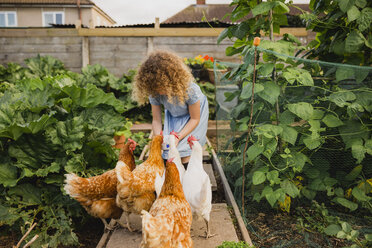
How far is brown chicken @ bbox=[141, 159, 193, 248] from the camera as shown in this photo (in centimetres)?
159

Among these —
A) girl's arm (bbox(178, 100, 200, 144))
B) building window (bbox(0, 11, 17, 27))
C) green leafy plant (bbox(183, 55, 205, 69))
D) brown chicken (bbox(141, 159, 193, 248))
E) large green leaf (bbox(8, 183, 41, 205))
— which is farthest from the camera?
building window (bbox(0, 11, 17, 27))

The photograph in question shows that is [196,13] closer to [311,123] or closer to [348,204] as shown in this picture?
[311,123]

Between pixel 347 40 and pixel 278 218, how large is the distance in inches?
71.0

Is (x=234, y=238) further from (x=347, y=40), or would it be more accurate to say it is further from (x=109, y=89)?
(x=109, y=89)

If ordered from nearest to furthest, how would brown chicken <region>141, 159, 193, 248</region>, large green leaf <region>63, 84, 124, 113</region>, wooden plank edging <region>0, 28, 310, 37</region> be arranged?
1. brown chicken <region>141, 159, 193, 248</region>
2. large green leaf <region>63, 84, 124, 113</region>
3. wooden plank edging <region>0, 28, 310, 37</region>

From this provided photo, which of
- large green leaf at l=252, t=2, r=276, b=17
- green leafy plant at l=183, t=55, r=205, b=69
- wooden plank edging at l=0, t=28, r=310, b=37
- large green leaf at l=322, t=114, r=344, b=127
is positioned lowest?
large green leaf at l=322, t=114, r=344, b=127

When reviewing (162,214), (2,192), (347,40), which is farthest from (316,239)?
(2,192)

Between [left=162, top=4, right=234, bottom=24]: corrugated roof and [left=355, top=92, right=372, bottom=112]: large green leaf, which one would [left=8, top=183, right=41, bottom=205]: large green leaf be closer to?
[left=355, top=92, right=372, bottom=112]: large green leaf

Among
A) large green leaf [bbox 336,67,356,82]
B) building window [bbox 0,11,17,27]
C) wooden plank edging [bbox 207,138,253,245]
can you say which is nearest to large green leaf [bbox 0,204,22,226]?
wooden plank edging [bbox 207,138,253,245]

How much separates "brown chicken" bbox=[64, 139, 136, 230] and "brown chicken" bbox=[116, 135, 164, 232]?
6.8 inches

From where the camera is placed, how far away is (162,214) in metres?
1.74

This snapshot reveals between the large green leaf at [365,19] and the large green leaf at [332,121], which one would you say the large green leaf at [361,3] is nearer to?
the large green leaf at [365,19]

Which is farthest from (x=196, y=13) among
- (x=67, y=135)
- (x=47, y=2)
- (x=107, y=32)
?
(x=67, y=135)

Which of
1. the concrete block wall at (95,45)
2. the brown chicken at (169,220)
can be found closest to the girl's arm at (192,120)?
the brown chicken at (169,220)
